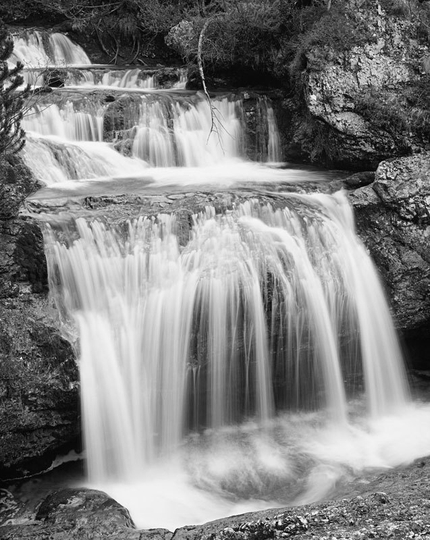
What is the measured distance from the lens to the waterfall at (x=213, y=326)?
6902 mm

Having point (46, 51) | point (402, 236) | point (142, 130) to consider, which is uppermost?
point (46, 51)

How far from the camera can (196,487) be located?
21.1 ft

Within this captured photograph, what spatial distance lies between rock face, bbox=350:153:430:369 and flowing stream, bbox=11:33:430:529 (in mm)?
241

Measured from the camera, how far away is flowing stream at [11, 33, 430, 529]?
668 centimetres

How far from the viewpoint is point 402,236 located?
880 centimetres

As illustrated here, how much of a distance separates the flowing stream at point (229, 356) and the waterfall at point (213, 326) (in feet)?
0.05

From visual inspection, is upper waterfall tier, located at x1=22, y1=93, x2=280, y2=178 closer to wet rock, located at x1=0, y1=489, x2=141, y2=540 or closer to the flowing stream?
the flowing stream

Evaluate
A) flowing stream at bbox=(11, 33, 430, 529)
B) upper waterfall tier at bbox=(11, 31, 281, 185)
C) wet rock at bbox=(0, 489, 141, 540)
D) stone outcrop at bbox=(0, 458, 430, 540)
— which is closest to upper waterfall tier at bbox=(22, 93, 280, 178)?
upper waterfall tier at bbox=(11, 31, 281, 185)

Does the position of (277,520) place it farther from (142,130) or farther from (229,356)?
(142,130)

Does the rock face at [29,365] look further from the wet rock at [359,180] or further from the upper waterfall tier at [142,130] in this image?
the wet rock at [359,180]

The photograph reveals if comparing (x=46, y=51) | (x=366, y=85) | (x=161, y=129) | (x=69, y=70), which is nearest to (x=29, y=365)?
(x=161, y=129)

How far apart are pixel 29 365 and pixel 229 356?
2287 mm

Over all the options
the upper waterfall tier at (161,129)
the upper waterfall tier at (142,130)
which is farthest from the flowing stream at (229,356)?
the upper waterfall tier at (161,129)

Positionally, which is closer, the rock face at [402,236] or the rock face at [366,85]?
the rock face at [402,236]
